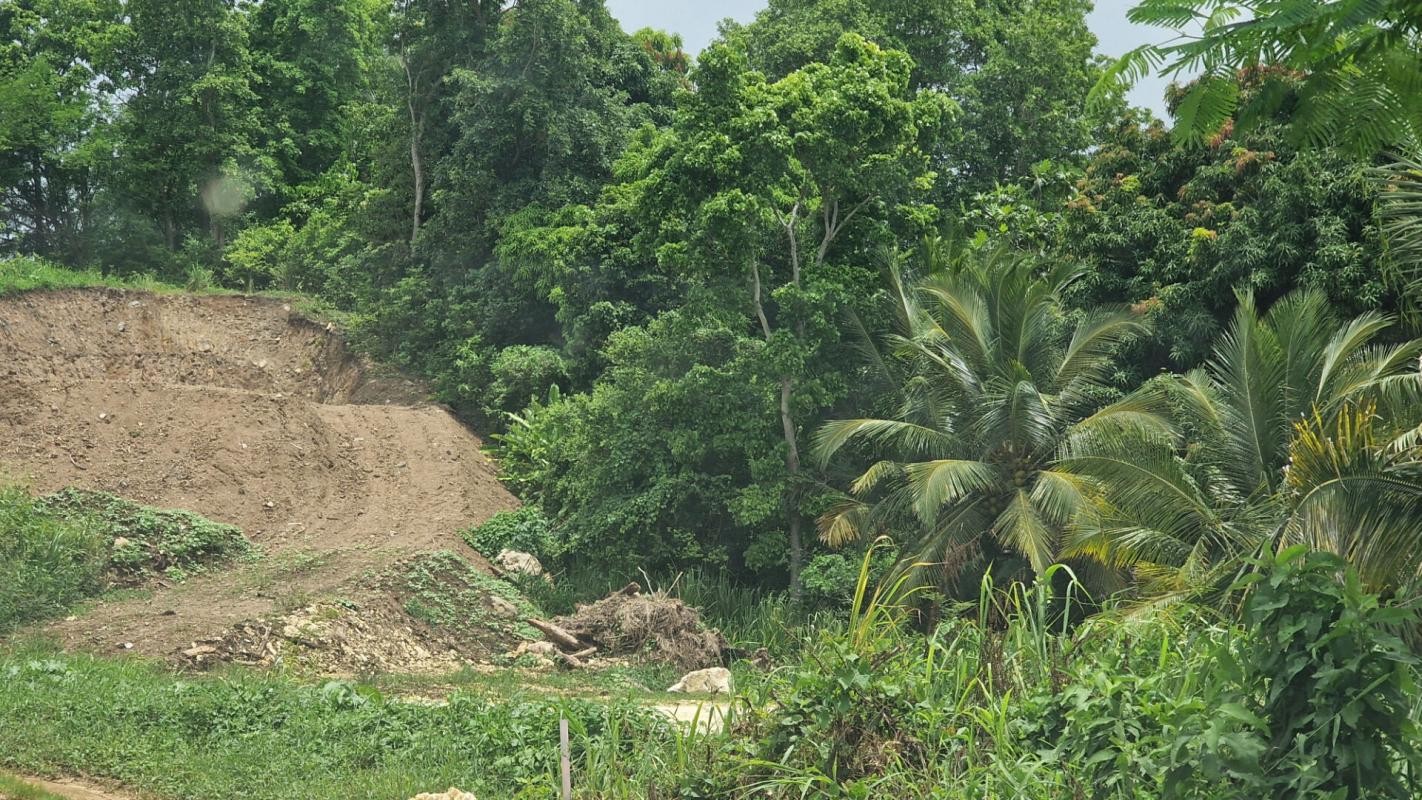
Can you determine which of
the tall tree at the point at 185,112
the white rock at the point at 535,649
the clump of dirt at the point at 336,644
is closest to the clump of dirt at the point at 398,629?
the clump of dirt at the point at 336,644

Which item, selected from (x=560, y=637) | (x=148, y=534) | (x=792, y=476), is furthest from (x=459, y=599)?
(x=792, y=476)

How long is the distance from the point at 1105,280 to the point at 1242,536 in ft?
18.9

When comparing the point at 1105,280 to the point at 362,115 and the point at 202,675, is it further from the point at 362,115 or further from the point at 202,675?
A: the point at 362,115

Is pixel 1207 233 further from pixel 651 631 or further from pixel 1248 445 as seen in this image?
pixel 651 631

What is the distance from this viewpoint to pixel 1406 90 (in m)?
4.28

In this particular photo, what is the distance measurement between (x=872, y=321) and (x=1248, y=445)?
6.58 metres

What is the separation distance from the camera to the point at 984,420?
58.4 feet

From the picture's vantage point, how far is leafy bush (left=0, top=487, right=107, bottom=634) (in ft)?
55.6

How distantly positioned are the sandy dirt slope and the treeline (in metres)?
1.60

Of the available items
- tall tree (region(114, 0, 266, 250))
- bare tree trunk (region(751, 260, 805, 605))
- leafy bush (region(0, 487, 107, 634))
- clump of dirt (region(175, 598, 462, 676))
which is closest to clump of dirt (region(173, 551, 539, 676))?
clump of dirt (region(175, 598, 462, 676))

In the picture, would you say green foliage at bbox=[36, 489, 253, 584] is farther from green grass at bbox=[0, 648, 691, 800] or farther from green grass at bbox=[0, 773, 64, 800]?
green grass at bbox=[0, 773, 64, 800]

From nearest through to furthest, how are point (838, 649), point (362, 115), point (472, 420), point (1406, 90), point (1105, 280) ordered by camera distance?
point (1406, 90) → point (838, 649) → point (1105, 280) → point (472, 420) → point (362, 115)

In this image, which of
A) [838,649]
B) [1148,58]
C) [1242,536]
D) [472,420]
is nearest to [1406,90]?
[1148,58]

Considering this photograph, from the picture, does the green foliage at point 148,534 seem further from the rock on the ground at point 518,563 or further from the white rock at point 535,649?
the white rock at point 535,649
